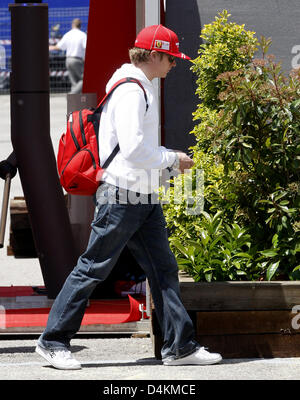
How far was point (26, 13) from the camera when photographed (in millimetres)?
6879

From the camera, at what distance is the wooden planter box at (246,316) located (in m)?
5.62

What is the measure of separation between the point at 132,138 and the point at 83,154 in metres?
0.31

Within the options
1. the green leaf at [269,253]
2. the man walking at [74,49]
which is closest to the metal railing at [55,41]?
the man walking at [74,49]

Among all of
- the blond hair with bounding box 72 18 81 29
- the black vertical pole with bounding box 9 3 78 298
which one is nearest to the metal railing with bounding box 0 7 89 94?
the blond hair with bounding box 72 18 81 29

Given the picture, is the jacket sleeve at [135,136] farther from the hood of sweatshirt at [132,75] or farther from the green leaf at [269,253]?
the green leaf at [269,253]

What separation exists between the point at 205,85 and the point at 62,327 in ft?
6.47

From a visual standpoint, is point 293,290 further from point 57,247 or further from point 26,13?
point 26,13

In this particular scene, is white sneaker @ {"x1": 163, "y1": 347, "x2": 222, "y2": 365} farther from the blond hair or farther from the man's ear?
the blond hair

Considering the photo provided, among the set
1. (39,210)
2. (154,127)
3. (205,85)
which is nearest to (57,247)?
(39,210)

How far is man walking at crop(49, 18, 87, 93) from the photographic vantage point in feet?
57.1

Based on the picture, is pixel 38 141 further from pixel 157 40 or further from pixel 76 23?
pixel 76 23

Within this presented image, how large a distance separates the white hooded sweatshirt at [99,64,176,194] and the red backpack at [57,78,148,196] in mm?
31

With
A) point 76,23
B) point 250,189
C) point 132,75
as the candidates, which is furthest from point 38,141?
point 76,23

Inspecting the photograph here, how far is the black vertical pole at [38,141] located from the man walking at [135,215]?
1.63 meters
